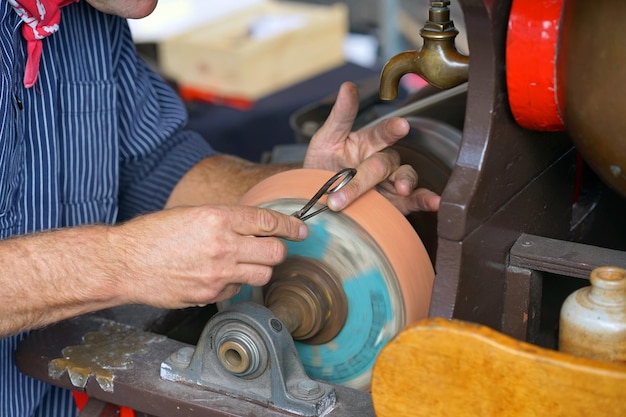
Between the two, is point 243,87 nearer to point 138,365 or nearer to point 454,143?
point 454,143

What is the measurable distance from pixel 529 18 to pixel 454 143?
23.1 inches

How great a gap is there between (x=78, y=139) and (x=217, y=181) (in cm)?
29

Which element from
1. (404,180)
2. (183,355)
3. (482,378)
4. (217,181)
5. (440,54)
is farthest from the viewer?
(217,181)

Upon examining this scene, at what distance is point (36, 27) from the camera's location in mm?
1379

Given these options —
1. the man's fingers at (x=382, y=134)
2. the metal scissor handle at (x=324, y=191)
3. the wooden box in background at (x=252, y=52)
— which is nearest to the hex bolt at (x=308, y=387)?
the metal scissor handle at (x=324, y=191)

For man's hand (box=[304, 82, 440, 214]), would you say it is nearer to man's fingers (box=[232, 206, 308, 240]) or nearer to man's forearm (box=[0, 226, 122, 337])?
man's fingers (box=[232, 206, 308, 240])

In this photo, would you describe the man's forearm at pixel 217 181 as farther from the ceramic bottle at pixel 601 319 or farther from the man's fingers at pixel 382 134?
the ceramic bottle at pixel 601 319

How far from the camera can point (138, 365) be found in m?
1.19

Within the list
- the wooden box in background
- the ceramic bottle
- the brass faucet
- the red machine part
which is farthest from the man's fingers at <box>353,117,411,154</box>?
the wooden box in background

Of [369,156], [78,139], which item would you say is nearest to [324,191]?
[369,156]

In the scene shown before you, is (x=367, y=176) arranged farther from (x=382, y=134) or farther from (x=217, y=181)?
(x=217, y=181)

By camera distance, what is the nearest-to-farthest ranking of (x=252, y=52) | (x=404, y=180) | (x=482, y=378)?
(x=482, y=378) → (x=404, y=180) → (x=252, y=52)

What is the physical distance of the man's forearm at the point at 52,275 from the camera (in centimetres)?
117

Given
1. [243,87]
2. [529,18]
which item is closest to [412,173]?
[529,18]
